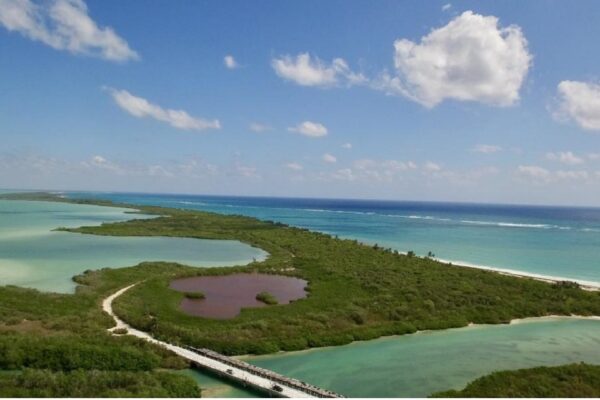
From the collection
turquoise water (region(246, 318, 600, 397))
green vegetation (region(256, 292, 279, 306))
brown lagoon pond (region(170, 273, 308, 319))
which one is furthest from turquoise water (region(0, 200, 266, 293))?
turquoise water (region(246, 318, 600, 397))

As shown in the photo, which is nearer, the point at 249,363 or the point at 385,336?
the point at 249,363

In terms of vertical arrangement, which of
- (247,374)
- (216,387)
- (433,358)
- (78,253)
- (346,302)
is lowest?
(216,387)

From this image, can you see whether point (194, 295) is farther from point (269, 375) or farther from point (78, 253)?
point (78, 253)

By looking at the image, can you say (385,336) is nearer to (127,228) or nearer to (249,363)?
(249,363)

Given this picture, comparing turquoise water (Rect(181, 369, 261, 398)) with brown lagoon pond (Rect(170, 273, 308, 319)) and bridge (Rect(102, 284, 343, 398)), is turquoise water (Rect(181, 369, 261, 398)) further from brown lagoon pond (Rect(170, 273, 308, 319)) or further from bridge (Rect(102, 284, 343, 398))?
brown lagoon pond (Rect(170, 273, 308, 319))

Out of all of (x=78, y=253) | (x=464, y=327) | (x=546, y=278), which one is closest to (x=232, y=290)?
(x=464, y=327)

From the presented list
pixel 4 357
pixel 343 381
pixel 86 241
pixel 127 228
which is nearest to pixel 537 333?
pixel 343 381
